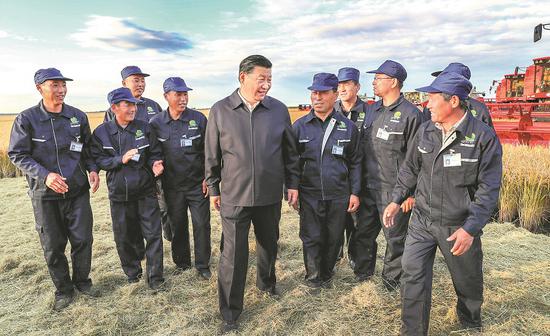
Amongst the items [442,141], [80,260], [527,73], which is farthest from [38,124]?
[527,73]

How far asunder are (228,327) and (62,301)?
65.3 inches

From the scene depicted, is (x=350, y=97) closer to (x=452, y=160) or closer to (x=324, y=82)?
(x=324, y=82)

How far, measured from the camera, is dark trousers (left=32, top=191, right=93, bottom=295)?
3.50 metres

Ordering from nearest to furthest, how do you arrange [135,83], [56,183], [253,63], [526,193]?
[253,63] < [56,183] < [135,83] < [526,193]

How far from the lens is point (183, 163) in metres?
4.00

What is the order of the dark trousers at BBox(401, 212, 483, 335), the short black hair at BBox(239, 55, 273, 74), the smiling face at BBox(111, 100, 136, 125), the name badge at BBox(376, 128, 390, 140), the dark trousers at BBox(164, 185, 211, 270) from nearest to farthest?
the dark trousers at BBox(401, 212, 483, 335)
the short black hair at BBox(239, 55, 273, 74)
the name badge at BBox(376, 128, 390, 140)
the smiling face at BBox(111, 100, 136, 125)
the dark trousers at BBox(164, 185, 211, 270)

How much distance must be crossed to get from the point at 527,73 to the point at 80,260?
65.5ft

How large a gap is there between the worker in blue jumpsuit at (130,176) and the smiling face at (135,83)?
5.13 ft

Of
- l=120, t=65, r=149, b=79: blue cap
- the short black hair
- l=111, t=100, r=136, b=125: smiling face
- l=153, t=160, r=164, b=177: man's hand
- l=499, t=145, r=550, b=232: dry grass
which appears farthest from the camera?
l=499, t=145, r=550, b=232: dry grass

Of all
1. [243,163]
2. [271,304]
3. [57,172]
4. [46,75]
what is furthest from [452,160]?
[46,75]

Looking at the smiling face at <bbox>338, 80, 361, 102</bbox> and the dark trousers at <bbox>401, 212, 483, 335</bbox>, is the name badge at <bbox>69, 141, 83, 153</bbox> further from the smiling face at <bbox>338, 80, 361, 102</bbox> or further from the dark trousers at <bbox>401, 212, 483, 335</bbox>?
the dark trousers at <bbox>401, 212, 483, 335</bbox>

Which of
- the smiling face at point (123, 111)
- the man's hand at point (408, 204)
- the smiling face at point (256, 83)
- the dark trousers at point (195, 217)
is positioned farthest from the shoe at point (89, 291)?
the man's hand at point (408, 204)

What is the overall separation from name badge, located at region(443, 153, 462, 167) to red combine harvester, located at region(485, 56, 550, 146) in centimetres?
808

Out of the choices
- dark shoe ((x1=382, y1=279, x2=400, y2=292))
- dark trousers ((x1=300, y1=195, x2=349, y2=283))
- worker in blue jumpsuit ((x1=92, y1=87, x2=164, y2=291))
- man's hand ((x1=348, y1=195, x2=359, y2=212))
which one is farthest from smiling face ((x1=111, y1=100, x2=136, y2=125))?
dark shoe ((x1=382, y1=279, x2=400, y2=292))
